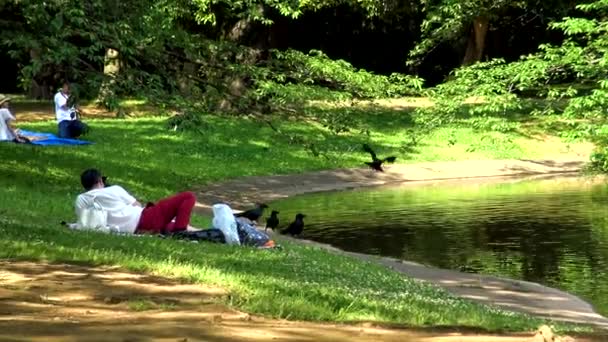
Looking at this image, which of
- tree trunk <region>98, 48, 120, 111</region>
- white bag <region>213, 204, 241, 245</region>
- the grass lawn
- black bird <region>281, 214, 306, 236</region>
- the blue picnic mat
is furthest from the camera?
the blue picnic mat

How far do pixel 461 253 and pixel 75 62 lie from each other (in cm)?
979

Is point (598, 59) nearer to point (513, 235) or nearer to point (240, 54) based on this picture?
point (513, 235)

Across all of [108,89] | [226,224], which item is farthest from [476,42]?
[108,89]

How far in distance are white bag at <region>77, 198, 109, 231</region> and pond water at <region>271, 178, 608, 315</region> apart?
19.0 ft

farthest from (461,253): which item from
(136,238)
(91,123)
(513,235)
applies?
(91,123)

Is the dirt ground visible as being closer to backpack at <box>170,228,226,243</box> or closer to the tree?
backpack at <box>170,228,226,243</box>

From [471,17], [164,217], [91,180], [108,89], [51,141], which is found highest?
[471,17]

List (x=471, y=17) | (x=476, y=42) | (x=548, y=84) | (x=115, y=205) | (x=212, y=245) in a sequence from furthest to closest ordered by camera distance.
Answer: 1. (x=476, y=42)
2. (x=471, y=17)
3. (x=548, y=84)
4. (x=115, y=205)
5. (x=212, y=245)

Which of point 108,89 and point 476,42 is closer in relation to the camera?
point 108,89

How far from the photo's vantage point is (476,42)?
45.8 metres

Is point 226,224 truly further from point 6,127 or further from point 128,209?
point 6,127

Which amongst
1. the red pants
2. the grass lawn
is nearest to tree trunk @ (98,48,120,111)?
the grass lawn

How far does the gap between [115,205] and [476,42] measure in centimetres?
3465

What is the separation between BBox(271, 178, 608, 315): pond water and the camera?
16391 mm
